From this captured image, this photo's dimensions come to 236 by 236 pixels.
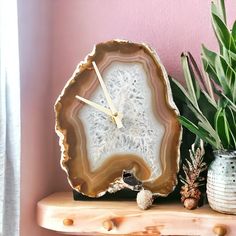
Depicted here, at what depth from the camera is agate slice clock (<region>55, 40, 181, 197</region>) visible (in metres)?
1.16

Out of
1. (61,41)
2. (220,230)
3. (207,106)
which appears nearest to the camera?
(220,230)

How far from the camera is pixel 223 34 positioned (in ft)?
3.43

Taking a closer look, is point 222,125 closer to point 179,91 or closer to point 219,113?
point 219,113

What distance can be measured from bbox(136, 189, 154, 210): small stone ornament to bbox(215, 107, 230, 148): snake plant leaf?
10.1 inches

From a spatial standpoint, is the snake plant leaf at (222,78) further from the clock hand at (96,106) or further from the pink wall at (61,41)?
the clock hand at (96,106)

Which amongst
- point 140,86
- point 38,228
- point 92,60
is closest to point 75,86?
point 92,60

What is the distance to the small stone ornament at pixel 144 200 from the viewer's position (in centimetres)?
109

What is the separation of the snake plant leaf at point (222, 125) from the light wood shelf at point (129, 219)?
206mm

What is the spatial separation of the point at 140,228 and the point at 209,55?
20.4 inches

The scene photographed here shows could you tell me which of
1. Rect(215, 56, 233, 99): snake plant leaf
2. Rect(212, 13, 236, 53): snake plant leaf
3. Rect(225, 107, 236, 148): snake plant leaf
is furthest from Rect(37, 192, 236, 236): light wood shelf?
Rect(212, 13, 236, 53): snake plant leaf

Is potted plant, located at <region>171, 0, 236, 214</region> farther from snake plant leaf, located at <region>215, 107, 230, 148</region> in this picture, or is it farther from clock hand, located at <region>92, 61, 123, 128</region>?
clock hand, located at <region>92, 61, 123, 128</region>

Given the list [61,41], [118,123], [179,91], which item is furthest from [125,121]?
[61,41]

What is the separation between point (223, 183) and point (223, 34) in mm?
396

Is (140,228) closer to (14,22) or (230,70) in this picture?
(230,70)
